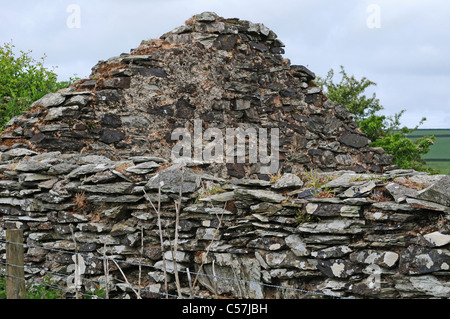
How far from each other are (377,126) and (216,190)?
16.8 meters

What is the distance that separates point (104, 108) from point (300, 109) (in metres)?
4.52

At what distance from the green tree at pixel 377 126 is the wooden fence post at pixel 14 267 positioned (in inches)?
685

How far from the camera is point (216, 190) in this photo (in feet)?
22.1

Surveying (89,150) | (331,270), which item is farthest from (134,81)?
(331,270)

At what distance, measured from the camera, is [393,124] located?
27406 millimetres

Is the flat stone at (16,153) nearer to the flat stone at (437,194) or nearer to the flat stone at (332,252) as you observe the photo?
the flat stone at (332,252)

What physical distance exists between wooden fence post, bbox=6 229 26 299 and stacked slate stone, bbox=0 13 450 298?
31 centimetres

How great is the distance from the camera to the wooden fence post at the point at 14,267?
5.61 meters

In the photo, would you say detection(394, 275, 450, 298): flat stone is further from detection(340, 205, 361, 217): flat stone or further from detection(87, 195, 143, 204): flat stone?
detection(87, 195, 143, 204): flat stone

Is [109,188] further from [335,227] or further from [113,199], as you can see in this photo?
[335,227]

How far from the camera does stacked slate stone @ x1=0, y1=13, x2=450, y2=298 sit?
5.57 metres

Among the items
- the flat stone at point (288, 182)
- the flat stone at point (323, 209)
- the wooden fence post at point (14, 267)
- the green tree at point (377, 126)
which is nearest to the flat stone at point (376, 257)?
the flat stone at point (323, 209)

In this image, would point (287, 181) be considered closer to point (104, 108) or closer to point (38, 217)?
point (38, 217)

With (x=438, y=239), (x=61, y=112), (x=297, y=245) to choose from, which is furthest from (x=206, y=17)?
(x=438, y=239)
